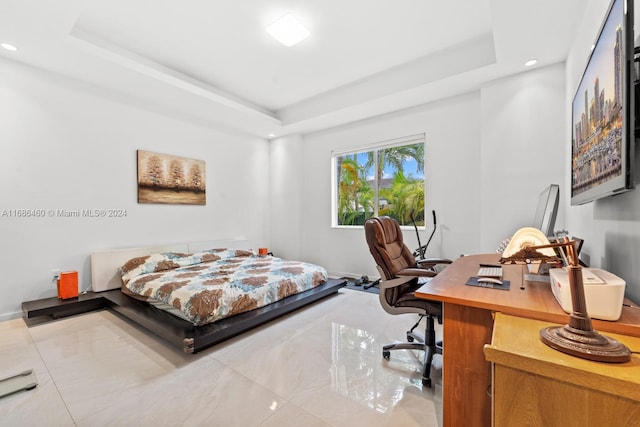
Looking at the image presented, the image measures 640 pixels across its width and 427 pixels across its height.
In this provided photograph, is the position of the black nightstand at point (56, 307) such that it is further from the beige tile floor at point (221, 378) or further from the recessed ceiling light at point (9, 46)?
the recessed ceiling light at point (9, 46)

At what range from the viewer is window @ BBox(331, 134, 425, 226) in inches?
173

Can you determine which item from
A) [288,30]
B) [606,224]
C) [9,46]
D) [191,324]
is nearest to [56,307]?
[191,324]

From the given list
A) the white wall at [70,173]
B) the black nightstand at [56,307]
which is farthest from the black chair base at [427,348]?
the white wall at [70,173]

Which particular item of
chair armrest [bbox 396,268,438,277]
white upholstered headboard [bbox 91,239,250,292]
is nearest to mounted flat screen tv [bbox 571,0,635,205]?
chair armrest [bbox 396,268,438,277]

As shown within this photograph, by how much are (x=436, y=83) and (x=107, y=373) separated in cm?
441

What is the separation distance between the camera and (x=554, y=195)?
7.06ft

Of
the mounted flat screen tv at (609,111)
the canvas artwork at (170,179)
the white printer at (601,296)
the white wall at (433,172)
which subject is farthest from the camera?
the canvas artwork at (170,179)

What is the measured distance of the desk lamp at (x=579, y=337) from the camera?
702mm

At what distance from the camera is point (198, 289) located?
262 centimetres

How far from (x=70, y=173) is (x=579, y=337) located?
15.5 feet

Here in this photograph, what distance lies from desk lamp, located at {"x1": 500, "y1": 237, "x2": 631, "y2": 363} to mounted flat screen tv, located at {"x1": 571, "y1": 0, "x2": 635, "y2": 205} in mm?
519

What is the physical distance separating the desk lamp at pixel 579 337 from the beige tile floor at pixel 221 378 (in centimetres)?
109

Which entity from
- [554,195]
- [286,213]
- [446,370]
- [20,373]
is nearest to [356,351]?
[446,370]

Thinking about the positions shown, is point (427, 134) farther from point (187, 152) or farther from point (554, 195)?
point (187, 152)
